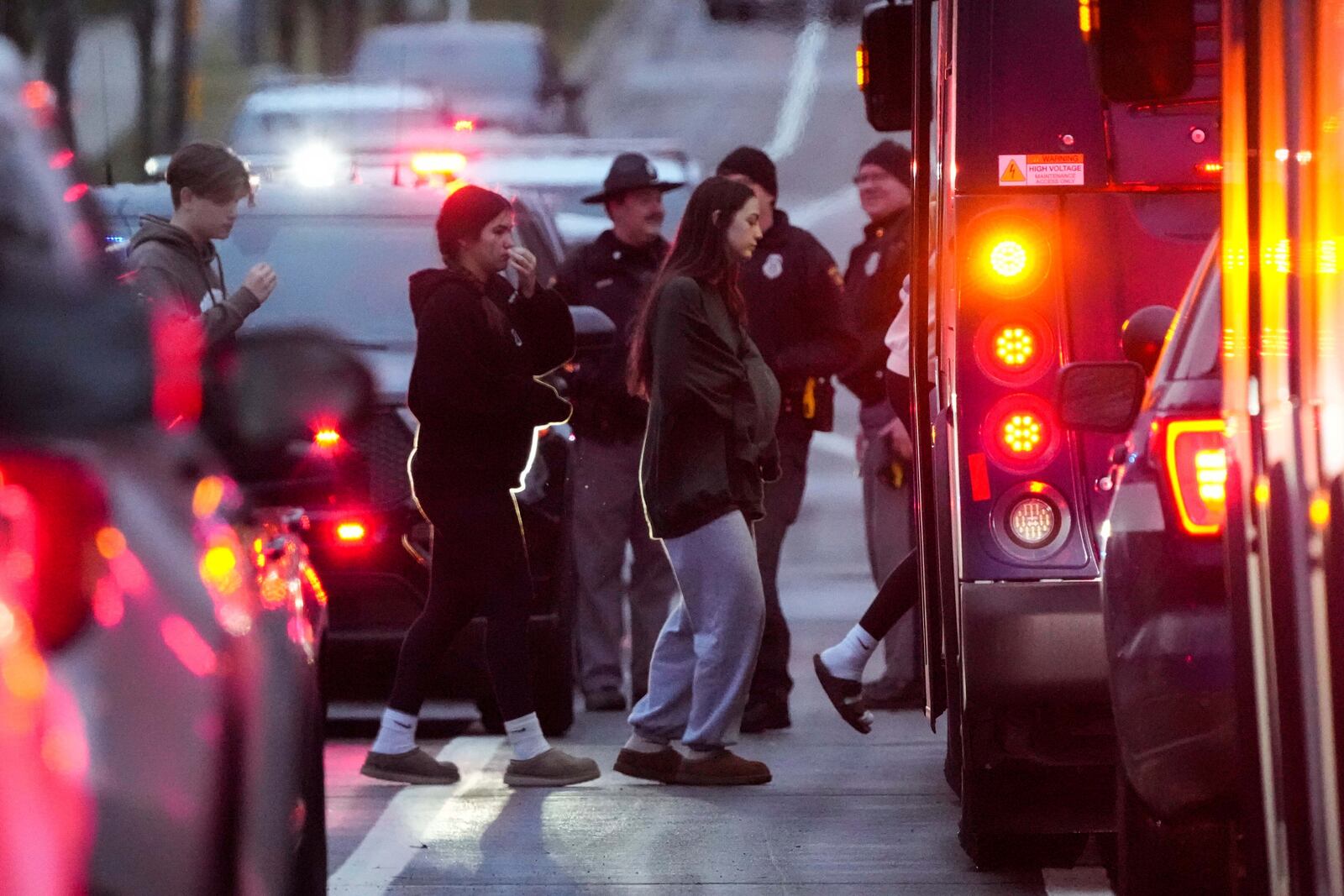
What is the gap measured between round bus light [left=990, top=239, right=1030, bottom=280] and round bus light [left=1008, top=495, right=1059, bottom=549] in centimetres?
53

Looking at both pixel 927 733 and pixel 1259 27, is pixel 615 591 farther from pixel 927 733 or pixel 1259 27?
pixel 1259 27

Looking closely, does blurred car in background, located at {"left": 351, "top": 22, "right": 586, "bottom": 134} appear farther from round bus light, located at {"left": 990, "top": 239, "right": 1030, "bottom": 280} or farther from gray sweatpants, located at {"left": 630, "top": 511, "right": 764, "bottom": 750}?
round bus light, located at {"left": 990, "top": 239, "right": 1030, "bottom": 280}

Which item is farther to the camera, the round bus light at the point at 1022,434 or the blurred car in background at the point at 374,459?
the blurred car in background at the point at 374,459

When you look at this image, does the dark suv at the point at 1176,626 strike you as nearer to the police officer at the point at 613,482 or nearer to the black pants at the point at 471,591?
the black pants at the point at 471,591

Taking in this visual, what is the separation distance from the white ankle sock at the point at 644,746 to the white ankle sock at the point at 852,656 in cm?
63

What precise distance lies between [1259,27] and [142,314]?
1.98 meters

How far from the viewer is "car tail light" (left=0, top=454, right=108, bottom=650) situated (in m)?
2.63

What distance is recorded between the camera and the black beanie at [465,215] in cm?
861

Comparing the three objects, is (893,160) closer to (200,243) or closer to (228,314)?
(200,243)

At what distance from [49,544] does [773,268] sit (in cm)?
750

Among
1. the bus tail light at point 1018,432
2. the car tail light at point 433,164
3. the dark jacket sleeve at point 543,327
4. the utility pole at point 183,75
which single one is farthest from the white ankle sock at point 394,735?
the utility pole at point 183,75

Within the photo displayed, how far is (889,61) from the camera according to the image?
8.15 metres

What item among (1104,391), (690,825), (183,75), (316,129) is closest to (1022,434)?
(1104,391)

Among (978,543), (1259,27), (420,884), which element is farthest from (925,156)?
(1259,27)
